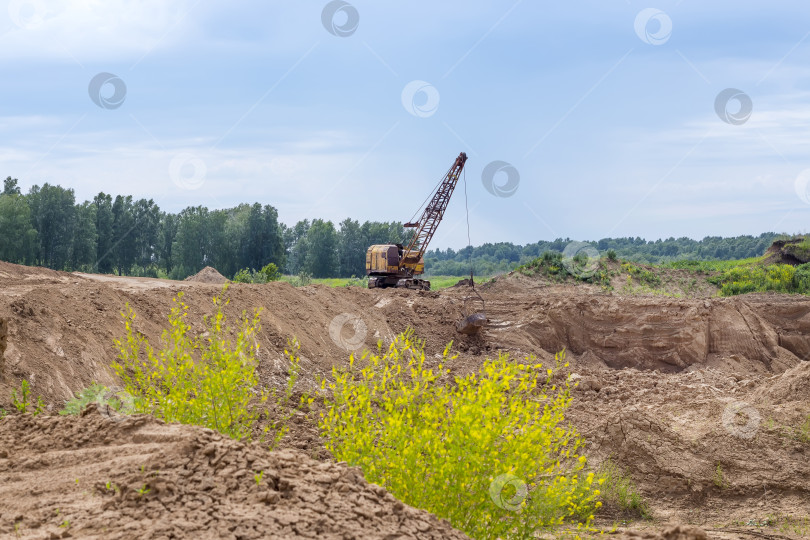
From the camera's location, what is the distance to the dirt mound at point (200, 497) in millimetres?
5258

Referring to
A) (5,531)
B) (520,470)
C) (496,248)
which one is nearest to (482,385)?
(520,470)

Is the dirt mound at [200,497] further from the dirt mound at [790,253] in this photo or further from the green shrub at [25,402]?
the dirt mound at [790,253]

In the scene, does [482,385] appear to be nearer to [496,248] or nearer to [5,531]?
[5,531]

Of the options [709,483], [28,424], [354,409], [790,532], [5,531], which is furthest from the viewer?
[709,483]

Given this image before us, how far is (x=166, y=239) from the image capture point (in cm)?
8044

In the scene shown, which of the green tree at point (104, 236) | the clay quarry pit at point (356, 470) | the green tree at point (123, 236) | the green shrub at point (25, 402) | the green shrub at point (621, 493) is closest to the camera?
the clay quarry pit at point (356, 470)

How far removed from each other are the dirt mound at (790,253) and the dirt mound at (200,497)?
155 ft

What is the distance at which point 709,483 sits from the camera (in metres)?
11.7

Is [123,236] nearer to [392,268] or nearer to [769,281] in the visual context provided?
[392,268]

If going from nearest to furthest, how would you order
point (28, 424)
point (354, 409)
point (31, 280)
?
point (354, 409) < point (28, 424) < point (31, 280)

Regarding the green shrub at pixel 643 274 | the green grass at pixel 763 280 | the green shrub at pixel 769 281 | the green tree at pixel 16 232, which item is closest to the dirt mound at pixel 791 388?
the green grass at pixel 763 280

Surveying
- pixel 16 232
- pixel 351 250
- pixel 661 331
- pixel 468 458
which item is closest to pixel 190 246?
pixel 16 232

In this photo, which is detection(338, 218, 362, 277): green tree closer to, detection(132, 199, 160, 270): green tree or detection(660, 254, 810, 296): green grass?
detection(132, 199, 160, 270): green tree

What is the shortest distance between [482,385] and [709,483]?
22.6 ft
